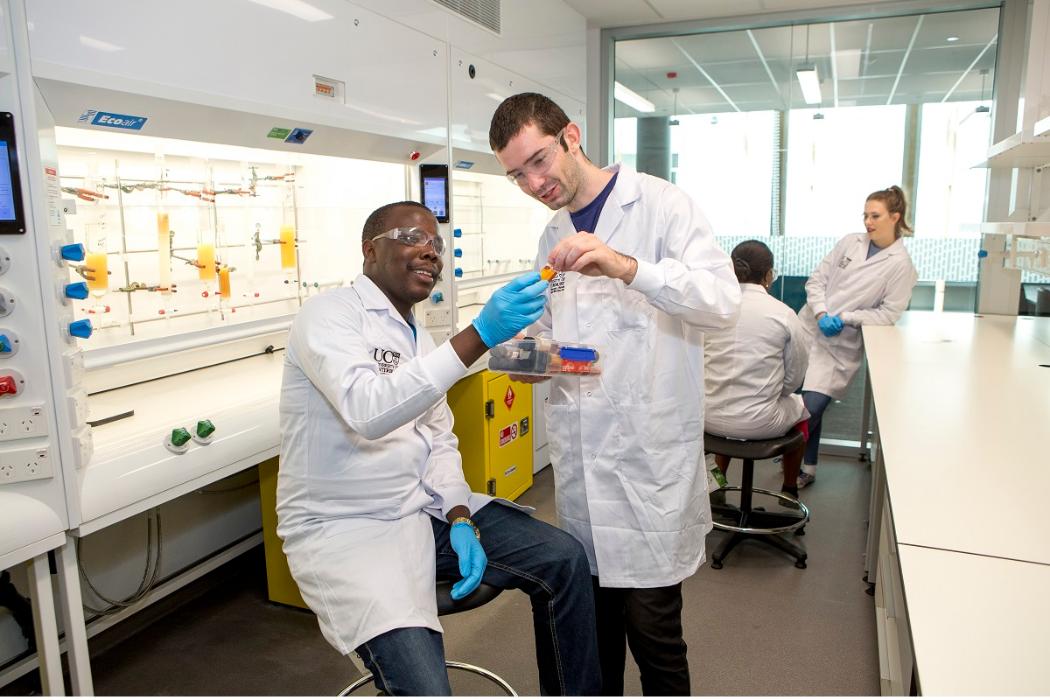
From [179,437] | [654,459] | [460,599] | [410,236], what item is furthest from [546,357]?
[179,437]

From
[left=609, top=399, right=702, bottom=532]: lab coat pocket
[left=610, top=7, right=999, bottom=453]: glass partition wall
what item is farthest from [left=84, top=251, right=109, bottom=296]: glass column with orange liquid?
[left=610, top=7, right=999, bottom=453]: glass partition wall

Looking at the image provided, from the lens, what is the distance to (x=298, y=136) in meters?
2.38

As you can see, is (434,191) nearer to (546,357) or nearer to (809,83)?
(546,357)

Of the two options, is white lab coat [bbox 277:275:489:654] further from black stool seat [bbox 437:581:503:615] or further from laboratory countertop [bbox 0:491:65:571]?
laboratory countertop [bbox 0:491:65:571]

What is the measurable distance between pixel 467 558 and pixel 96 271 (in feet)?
4.79

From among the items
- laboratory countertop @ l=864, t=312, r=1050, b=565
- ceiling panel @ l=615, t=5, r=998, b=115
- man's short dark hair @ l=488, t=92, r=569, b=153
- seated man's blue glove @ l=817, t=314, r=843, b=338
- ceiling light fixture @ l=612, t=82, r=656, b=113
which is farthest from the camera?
ceiling light fixture @ l=612, t=82, r=656, b=113

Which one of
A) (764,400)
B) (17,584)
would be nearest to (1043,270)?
(764,400)

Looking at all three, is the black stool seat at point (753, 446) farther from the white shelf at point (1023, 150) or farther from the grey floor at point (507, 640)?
the white shelf at point (1023, 150)

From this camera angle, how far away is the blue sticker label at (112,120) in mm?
1787

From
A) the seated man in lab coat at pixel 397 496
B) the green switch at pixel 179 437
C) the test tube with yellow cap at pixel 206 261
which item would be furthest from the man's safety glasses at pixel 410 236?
the test tube with yellow cap at pixel 206 261

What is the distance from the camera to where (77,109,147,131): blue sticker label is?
1787 millimetres

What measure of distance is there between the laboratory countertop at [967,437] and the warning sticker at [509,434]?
1528 mm

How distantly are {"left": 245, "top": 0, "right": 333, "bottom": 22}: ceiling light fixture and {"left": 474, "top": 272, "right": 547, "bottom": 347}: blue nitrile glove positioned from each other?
126 centimetres

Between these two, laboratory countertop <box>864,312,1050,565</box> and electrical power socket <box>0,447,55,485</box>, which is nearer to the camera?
laboratory countertop <box>864,312,1050,565</box>
